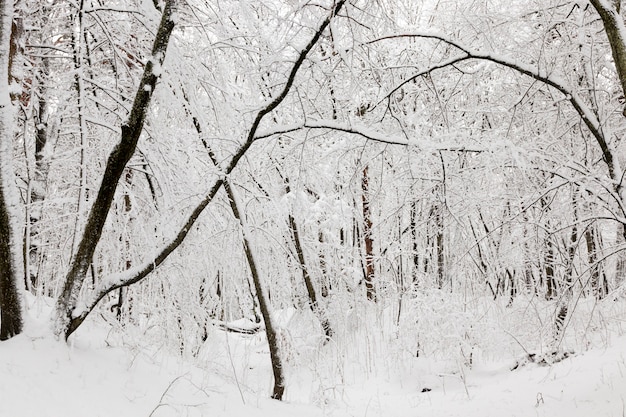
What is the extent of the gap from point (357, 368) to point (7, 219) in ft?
21.7

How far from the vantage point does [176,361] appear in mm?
4980

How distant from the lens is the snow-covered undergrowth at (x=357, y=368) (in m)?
3.45

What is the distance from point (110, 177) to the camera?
145 inches

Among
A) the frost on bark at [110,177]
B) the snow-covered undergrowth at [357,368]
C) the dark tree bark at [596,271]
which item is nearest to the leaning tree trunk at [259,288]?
the snow-covered undergrowth at [357,368]

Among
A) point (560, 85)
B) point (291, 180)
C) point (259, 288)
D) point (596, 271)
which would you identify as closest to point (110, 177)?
point (259, 288)

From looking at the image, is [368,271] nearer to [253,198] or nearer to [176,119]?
[253,198]

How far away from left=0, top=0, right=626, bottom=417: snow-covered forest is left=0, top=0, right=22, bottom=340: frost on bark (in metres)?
0.01

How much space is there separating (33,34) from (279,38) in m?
4.21

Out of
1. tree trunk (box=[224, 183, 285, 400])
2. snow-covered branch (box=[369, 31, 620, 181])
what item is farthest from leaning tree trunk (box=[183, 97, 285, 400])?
snow-covered branch (box=[369, 31, 620, 181])

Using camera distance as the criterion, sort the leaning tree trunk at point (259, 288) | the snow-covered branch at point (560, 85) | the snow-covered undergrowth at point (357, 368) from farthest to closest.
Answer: the leaning tree trunk at point (259, 288) < the snow-covered branch at point (560, 85) < the snow-covered undergrowth at point (357, 368)

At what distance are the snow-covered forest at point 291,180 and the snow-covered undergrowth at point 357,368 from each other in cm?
3

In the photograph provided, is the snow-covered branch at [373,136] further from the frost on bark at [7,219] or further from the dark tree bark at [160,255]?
the frost on bark at [7,219]

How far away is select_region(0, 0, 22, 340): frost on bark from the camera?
348 centimetres

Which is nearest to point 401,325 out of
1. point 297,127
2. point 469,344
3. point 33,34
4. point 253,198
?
point 469,344
